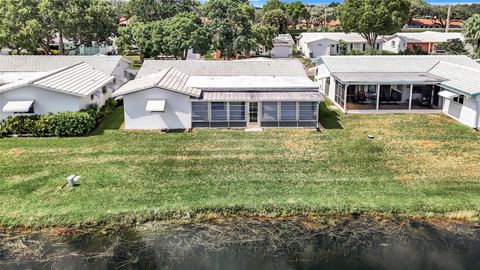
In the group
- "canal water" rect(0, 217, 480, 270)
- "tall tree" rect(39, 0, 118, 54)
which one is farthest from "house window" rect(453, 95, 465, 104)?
"tall tree" rect(39, 0, 118, 54)

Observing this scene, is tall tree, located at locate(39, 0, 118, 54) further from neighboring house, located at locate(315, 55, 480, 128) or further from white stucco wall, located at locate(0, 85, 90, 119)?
neighboring house, located at locate(315, 55, 480, 128)

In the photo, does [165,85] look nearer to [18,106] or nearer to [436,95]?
[18,106]

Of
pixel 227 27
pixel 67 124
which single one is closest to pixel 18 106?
pixel 67 124

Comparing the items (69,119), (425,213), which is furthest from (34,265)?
(425,213)

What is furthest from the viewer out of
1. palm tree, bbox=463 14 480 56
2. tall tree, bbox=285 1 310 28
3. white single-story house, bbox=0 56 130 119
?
tall tree, bbox=285 1 310 28

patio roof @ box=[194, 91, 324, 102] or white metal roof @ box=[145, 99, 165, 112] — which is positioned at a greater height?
patio roof @ box=[194, 91, 324, 102]

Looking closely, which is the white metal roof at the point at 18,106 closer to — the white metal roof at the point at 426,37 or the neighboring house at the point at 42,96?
the neighboring house at the point at 42,96
